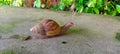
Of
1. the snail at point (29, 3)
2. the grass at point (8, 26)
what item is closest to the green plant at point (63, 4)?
the snail at point (29, 3)

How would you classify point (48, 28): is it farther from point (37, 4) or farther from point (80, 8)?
point (37, 4)

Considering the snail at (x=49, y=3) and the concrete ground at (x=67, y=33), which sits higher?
the snail at (x=49, y=3)

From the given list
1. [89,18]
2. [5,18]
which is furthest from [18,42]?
[89,18]

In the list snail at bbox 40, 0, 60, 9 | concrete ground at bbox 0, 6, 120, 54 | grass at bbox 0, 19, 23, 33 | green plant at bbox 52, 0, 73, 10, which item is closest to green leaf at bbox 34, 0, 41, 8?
snail at bbox 40, 0, 60, 9

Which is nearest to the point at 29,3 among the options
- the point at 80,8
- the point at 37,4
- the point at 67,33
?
the point at 37,4

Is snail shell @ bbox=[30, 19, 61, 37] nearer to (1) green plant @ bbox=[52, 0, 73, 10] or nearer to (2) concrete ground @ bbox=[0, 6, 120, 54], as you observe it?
(2) concrete ground @ bbox=[0, 6, 120, 54]

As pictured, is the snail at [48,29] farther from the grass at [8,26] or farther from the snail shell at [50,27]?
the grass at [8,26]

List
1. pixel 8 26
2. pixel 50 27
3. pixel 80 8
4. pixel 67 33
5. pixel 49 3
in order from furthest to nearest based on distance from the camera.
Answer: pixel 49 3 < pixel 80 8 < pixel 8 26 < pixel 67 33 < pixel 50 27

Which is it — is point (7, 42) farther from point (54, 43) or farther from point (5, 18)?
point (5, 18)

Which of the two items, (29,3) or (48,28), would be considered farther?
(29,3)
